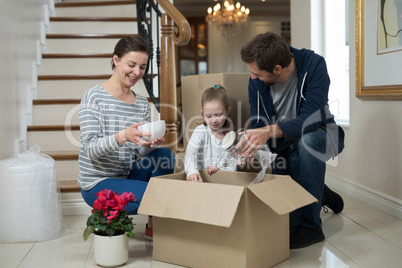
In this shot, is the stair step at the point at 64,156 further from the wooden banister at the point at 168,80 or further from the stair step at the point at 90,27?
the stair step at the point at 90,27

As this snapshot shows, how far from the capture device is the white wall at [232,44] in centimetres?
924

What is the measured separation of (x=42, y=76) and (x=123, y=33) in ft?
3.09

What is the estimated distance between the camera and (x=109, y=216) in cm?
170

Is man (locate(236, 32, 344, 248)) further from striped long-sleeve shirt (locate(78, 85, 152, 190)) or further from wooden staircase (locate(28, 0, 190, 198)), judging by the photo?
wooden staircase (locate(28, 0, 190, 198))

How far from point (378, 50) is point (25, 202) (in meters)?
2.19

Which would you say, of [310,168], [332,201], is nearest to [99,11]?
[332,201]

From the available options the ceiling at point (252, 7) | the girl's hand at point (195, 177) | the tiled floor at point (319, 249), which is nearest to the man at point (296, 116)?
the tiled floor at point (319, 249)

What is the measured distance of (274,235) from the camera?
1721 millimetres

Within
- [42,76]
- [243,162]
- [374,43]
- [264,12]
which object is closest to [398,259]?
[243,162]

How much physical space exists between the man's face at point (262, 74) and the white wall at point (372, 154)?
89cm

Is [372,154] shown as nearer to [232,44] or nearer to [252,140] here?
[252,140]

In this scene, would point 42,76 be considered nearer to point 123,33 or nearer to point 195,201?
point 123,33

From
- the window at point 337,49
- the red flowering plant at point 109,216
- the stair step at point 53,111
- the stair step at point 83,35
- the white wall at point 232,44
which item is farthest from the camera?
the white wall at point 232,44

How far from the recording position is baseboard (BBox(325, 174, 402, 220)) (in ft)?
8.25
